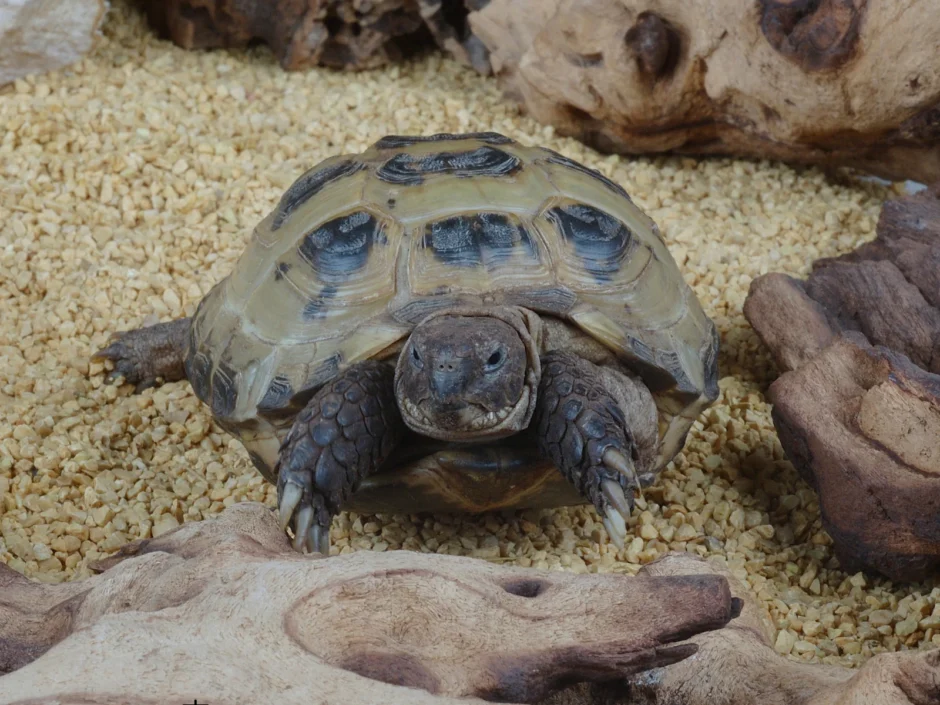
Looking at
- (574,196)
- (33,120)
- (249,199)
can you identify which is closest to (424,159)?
(574,196)

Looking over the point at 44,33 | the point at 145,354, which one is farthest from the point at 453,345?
the point at 44,33

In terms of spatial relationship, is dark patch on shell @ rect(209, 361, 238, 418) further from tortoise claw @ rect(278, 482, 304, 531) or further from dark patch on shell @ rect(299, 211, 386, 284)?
tortoise claw @ rect(278, 482, 304, 531)

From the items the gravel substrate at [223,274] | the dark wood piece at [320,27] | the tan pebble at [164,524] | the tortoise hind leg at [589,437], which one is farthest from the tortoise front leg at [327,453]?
the dark wood piece at [320,27]

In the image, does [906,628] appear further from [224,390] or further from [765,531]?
[224,390]

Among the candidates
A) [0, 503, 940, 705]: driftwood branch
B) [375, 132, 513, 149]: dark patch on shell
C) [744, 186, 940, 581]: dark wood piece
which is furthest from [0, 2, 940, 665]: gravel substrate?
[375, 132, 513, 149]: dark patch on shell

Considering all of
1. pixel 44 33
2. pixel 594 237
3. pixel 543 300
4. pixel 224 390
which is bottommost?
pixel 44 33

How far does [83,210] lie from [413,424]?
95.1 inches

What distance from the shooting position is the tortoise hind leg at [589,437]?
2.39 meters

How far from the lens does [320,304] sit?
107 inches

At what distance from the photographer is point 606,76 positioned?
14.7 ft

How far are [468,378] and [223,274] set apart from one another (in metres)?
1.98

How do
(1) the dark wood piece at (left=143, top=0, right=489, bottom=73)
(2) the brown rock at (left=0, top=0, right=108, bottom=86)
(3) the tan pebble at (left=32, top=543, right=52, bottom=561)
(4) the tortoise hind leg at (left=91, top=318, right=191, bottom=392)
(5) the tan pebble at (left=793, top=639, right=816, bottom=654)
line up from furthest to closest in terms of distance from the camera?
1. (1) the dark wood piece at (left=143, top=0, right=489, bottom=73)
2. (2) the brown rock at (left=0, top=0, right=108, bottom=86)
3. (4) the tortoise hind leg at (left=91, top=318, right=191, bottom=392)
4. (3) the tan pebble at (left=32, top=543, right=52, bottom=561)
5. (5) the tan pebble at (left=793, top=639, right=816, bottom=654)

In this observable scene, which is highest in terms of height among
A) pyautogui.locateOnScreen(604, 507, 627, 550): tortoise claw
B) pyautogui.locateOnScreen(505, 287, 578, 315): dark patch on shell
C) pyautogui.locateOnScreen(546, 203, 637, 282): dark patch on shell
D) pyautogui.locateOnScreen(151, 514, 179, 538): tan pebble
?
pyautogui.locateOnScreen(546, 203, 637, 282): dark patch on shell

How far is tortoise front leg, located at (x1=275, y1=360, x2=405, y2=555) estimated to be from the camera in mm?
2387
